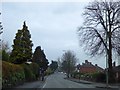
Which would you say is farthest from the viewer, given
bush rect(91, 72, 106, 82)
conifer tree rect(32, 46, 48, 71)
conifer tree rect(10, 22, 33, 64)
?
conifer tree rect(32, 46, 48, 71)

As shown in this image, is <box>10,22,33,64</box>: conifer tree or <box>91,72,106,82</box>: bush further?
<box>10,22,33,64</box>: conifer tree

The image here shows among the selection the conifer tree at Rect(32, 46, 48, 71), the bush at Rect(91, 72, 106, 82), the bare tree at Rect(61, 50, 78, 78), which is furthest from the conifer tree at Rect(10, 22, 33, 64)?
the bare tree at Rect(61, 50, 78, 78)

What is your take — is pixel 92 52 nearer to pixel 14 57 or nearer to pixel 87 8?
pixel 87 8

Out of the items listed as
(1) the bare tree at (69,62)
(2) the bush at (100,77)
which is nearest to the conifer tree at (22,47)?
(2) the bush at (100,77)

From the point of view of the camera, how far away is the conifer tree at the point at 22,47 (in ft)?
229

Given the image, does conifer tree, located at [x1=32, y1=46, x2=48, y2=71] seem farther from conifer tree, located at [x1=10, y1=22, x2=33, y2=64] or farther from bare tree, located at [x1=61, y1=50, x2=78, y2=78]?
conifer tree, located at [x1=10, y1=22, x2=33, y2=64]

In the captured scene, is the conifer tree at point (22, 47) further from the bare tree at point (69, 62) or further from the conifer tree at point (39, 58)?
the bare tree at point (69, 62)

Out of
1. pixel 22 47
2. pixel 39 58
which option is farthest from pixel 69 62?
pixel 22 47

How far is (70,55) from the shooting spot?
447 feet

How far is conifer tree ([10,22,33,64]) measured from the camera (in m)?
69.8

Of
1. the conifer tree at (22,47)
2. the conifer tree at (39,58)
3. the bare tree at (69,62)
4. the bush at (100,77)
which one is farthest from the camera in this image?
the bare tree at (69,62)

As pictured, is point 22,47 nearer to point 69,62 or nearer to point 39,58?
point 39,58

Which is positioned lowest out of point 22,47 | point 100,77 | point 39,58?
point 100,77

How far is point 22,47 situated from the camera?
72.8 m
